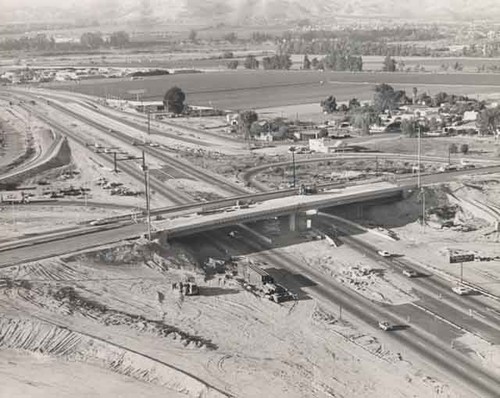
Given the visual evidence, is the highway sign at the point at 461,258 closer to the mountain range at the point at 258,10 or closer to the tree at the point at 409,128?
the tree at the point at 409,128

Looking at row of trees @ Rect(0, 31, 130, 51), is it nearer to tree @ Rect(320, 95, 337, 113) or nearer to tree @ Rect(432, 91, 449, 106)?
tree @ Rect(320, 95, 337, 113)

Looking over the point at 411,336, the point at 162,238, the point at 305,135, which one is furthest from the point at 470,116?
the point at 411,336

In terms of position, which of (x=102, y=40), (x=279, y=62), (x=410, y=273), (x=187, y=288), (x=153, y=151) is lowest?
(x=410, y=273)

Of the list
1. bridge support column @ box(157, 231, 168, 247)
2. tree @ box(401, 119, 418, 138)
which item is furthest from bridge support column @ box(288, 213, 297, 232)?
tree @ box(401, 119, 418, 138)

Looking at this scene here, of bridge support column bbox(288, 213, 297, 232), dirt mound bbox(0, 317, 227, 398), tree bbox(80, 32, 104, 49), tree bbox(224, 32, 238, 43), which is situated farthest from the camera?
tree bbox(224, 32, 238, 43)

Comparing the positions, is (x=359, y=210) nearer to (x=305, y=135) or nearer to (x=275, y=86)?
(x=305, y=135)

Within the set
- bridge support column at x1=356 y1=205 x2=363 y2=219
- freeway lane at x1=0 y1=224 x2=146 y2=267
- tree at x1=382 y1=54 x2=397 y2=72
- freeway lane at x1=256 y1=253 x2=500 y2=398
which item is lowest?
freeway lane at x1=256 y1=253 x2=500 y2=398

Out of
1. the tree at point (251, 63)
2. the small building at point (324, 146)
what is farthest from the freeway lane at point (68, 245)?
the tree at point (251, 63)
